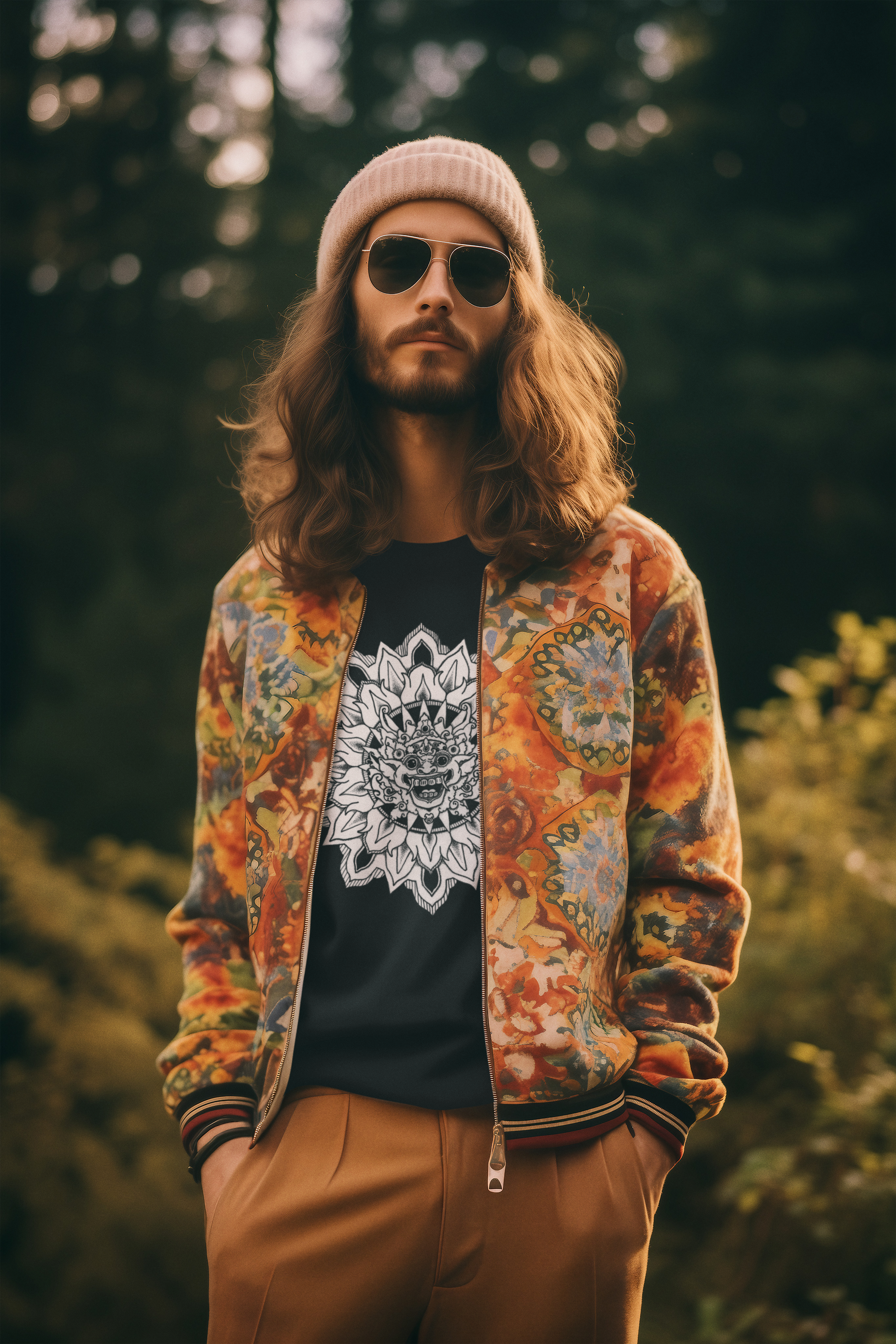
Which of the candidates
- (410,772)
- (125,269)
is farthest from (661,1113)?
(125,269)

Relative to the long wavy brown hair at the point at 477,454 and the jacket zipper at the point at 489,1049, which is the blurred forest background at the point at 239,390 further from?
the jacket zipper at the point at 489,1049

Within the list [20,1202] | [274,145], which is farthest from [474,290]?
[274,145]

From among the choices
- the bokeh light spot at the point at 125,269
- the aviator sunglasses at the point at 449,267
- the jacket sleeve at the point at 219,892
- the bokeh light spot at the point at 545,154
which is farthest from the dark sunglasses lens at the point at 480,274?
the bokeh light spot at the point at 125,269

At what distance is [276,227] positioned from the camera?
27.7 feet

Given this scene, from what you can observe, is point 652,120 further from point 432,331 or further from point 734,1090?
point 432,331

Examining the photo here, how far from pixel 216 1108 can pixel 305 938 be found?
0.38 metres

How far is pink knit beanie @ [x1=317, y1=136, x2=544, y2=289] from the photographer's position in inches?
82.5

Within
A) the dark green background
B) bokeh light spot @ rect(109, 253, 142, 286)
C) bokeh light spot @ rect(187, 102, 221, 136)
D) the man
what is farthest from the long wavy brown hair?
bokeh light spot @ rect(187, 102, 221, 136)

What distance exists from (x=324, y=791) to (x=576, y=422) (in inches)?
36.2

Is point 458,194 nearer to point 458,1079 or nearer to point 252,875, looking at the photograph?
point 252,875

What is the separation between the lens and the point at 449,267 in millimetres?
2049

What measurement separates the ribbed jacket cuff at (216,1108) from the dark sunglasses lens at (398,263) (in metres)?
1.53

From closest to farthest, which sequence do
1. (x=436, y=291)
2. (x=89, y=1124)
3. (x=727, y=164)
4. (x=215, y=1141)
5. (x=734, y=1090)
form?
1. (x=215, y=1141)
2. (x=436, y=291)
3. (x=734, y=1090)
4. (x=89, y=1124)
5. (x=727, y=164)

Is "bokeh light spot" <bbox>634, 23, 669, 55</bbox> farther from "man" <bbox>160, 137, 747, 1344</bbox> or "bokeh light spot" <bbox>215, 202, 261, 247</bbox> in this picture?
"man" <bbox>160, 137, 747, 1344</bbox>
